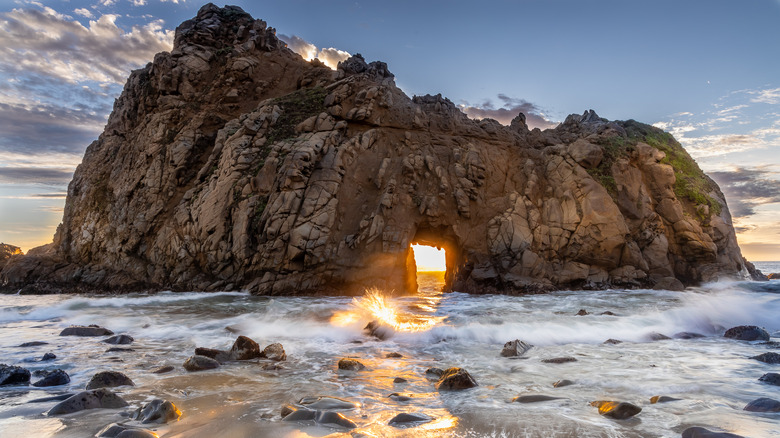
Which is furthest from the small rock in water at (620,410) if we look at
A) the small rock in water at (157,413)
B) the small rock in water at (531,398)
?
the small rock in water at (157,413)

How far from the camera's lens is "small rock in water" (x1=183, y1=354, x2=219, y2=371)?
7.92 metres

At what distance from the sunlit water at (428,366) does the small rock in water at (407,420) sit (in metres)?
0.11

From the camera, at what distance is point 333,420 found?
5.08 meters

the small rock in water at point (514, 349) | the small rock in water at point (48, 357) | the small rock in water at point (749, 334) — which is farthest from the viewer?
the small rock in water at point (749, 334)

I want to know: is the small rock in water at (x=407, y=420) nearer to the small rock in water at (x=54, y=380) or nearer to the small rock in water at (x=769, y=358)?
the small rock in water at (x=54, y=380)

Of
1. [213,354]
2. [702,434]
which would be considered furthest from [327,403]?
[702,434]

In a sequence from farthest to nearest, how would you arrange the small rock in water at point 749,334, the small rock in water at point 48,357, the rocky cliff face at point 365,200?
1. the rocky cliff face at point 365,200
2. the small rock in water at point 749,334
3. the small rock in water at point 48,357

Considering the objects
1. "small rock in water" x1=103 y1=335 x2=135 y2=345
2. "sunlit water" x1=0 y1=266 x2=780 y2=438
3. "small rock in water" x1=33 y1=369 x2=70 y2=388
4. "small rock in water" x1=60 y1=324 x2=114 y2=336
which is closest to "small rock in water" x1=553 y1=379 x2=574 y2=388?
"sunlit water" x1=0 y1=266 x2=780 y2=438

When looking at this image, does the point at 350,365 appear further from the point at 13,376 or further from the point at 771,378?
the point at 771,378

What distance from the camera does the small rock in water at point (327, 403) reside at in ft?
18.6

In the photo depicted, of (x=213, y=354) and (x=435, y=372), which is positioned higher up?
(x=213, y=354)

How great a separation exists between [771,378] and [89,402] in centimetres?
1025

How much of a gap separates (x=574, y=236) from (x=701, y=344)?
14.5 meters

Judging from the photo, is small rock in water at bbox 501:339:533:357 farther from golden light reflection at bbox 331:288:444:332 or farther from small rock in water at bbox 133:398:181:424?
small rock in water at bbox 133:398:181:424
